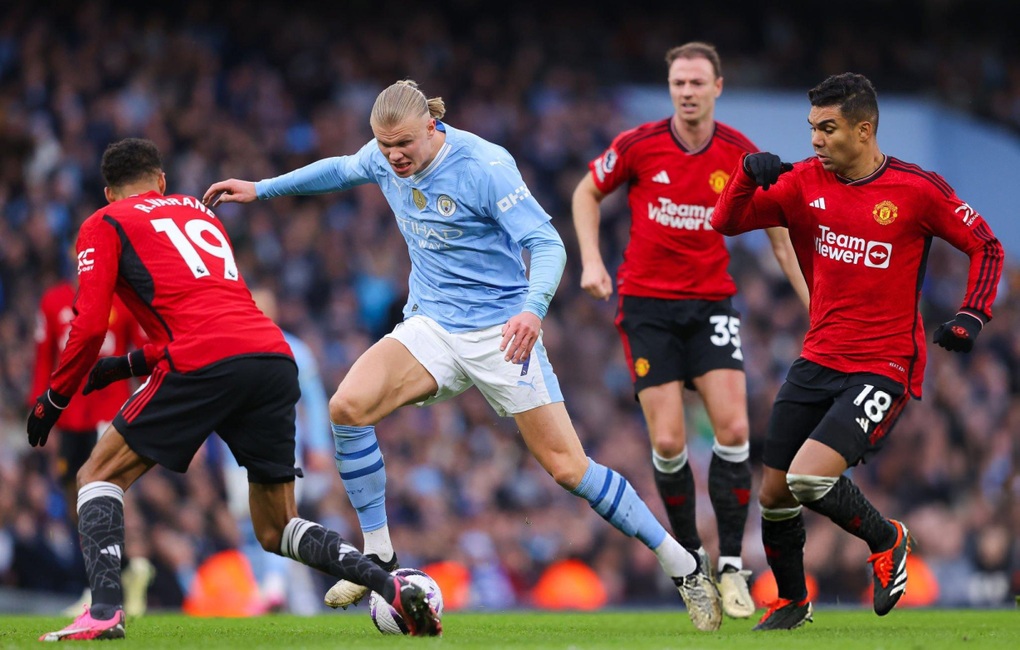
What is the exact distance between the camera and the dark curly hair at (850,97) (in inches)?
262

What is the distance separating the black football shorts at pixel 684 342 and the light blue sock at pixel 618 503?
1261 mm

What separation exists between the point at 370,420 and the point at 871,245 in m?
2.54

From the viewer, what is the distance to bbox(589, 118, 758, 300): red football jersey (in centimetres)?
808

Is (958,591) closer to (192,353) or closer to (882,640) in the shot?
(882,640)

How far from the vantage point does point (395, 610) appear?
641 cm

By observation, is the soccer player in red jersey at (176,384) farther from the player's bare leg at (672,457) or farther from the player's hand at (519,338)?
the player's bare leg at (672,457)

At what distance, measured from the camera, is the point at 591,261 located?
7500 millimetres

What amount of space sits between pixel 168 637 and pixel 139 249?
1.86 m

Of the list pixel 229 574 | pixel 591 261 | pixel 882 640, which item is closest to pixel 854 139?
pixel 591 261

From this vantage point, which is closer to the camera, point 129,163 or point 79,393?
point 129,163

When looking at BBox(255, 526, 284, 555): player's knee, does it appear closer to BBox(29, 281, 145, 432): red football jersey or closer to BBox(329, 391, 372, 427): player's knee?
BBox(329, 391, 372, 427): player's knee

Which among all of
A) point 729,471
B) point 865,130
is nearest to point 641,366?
point 729,471

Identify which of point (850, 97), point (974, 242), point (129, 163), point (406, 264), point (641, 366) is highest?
point (850, 97)

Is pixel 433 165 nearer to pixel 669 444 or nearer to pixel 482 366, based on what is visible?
pixel 482 366
